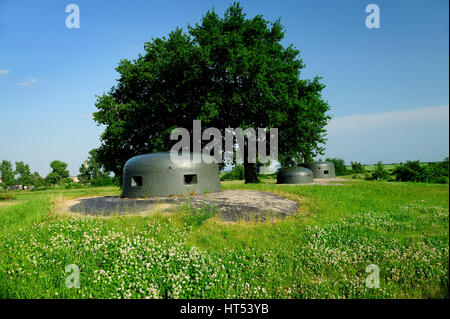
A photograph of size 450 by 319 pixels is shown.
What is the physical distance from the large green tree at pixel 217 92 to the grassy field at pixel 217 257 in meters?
13.4

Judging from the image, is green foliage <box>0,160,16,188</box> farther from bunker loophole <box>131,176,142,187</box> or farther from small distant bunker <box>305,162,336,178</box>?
small distant bunker <box>305,162,336,178</box>

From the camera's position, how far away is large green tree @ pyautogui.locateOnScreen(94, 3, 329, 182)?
2016 centimetres

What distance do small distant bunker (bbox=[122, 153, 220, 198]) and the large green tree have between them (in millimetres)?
7038

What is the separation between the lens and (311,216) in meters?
9.59

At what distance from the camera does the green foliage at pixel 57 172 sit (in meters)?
79.7

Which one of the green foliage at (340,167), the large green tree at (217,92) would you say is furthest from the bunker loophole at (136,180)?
the green foliage at (340,167)

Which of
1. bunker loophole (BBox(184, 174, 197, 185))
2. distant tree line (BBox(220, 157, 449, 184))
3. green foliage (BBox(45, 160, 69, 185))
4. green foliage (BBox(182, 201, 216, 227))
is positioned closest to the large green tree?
bunker loophole (BBox(184, 174, 197, 185))

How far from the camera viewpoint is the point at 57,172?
83875 mm

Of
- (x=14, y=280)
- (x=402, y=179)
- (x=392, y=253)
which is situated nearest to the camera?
(x=14, y=280)

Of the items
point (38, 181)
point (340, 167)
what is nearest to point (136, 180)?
point (340, 167)

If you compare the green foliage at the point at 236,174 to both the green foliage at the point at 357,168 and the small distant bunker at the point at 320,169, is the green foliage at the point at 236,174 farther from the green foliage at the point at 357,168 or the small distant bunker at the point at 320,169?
the green foliage at the point at 357,168

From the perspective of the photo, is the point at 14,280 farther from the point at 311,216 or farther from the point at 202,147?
the point at 202,147
